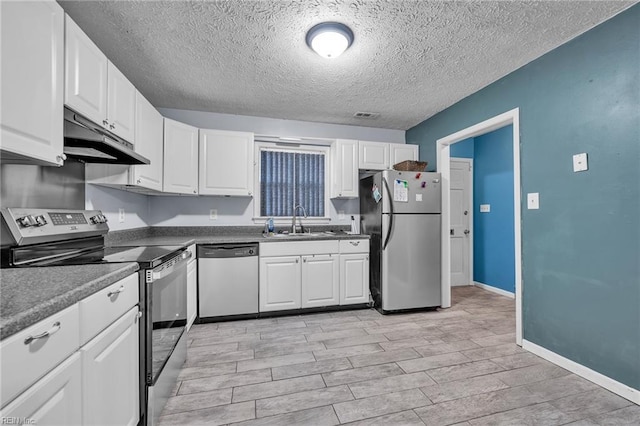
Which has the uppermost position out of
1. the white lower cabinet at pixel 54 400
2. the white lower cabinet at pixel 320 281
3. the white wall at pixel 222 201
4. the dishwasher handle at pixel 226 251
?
the white wall at pixel 222 201

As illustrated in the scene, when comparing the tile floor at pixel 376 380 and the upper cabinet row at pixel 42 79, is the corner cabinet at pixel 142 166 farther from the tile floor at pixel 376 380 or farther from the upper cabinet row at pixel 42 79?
the tile floor at pixel 376 380

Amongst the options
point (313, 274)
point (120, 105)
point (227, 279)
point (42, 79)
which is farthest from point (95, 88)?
point (313, 274)

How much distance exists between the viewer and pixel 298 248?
3.19 m

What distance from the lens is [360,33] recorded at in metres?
2.02

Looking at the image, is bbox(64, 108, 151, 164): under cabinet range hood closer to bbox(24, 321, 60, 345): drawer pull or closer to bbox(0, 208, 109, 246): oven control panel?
bbox(0, 208, 109, 246): oven control panel

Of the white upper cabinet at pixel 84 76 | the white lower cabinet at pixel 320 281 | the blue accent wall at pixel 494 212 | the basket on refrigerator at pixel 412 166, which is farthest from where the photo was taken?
the blue accent wall at pixel 494 212

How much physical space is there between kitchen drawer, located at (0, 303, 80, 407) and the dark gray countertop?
0.08 ft

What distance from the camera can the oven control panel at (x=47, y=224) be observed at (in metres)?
1.32

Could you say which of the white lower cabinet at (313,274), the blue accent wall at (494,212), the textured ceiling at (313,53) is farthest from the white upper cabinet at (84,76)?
the blue accent wall at (494,212)

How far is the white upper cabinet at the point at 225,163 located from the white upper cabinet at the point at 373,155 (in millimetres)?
1446

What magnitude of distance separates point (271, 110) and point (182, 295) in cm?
241

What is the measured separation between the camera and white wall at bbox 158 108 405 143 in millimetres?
3549

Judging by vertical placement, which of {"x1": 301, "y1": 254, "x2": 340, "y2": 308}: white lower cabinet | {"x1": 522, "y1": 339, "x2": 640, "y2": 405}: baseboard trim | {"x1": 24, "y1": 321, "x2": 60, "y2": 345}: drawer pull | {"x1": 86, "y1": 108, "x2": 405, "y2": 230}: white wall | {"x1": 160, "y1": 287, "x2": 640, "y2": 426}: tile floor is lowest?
{"x1": 160, "y1": 287, "x2": 640, "y2": 426}: tile floor

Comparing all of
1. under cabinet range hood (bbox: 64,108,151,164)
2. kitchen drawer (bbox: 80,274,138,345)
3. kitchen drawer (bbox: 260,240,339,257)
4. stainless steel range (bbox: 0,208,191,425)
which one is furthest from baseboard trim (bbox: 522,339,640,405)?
under cabinet range hood (bbox: 64,108,151,164)
